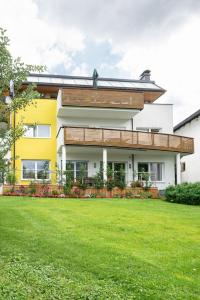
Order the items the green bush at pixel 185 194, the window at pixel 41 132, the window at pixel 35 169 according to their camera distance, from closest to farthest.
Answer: the green bush at pixel 185 194 < the window at pixel 35 169 < the window at pixel 41 132

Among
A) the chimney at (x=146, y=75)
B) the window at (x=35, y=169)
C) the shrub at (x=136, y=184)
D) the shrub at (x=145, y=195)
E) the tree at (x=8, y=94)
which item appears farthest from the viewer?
the chimney at (x=146, y=75)

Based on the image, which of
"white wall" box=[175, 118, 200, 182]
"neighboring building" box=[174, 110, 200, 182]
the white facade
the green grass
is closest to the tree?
the green grass

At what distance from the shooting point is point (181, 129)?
131 feet

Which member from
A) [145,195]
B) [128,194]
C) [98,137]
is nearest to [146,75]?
[98,137]

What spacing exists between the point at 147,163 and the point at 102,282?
84.5 ft

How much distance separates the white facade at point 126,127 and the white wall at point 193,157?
2.80 meters

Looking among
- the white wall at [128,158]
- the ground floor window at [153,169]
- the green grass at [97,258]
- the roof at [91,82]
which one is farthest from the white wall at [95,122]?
the green grass at [97,258]

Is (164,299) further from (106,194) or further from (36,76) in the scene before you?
(36,76)

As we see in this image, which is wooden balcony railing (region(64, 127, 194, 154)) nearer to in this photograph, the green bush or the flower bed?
the flower bed

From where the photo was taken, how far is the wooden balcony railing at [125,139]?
28078mm

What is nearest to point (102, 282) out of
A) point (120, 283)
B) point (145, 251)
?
point (120, 283)

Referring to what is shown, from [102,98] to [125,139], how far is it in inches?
130

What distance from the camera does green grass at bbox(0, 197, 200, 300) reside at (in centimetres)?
692

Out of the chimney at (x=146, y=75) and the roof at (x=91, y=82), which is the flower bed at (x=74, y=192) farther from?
the chimney at (x=146, y=75)
